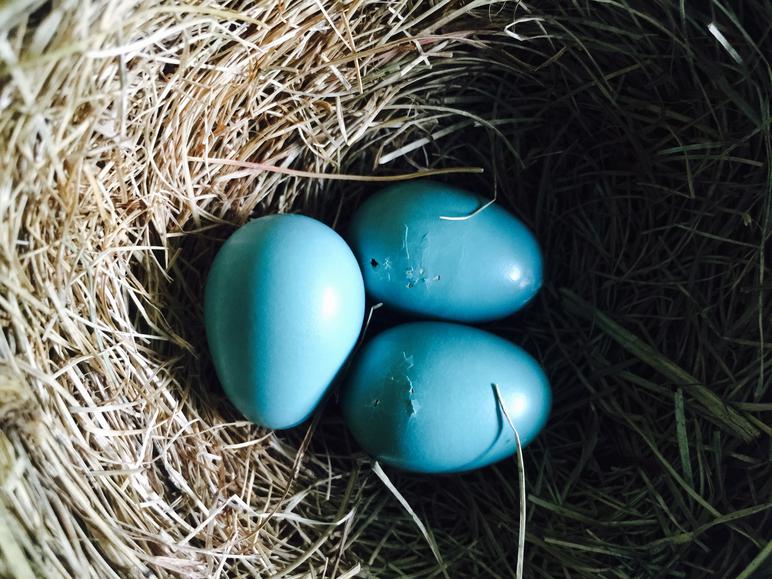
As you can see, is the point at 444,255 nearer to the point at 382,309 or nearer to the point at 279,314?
the point at 382,309

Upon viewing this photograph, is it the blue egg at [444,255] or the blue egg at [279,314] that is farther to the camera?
the blue egg at [444,255]

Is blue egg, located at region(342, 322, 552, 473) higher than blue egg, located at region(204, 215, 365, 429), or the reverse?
blue egg, located at region(204, 215, 365, 429)

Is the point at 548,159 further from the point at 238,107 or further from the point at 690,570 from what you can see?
the point at 690,570

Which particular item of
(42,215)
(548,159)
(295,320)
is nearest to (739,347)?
(548,159)

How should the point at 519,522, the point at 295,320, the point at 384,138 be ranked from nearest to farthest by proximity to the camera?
the point at 295,320 → the point at 519,522 → the point at 384,138

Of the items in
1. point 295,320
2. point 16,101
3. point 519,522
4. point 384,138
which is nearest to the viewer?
point 16,101

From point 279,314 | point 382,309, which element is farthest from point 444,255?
point 279,314

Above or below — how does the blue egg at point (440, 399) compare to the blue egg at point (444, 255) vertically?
below
